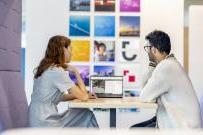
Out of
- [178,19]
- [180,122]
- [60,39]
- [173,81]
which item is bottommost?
[180,122]

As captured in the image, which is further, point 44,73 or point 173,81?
point 44,73

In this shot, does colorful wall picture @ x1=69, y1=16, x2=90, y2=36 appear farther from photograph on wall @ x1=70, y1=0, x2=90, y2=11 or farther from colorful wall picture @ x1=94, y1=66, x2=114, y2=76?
colorful wall picture @ x1=94, y1=66, x2=114, y2=76

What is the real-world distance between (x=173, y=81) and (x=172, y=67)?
0.34 ft

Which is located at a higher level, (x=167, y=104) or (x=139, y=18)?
(x=139, y=18)

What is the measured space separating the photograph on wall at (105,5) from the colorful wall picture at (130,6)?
0.12 m

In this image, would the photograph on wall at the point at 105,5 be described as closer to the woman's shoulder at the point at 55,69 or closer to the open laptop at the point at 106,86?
the open laptop at the point at 106,86

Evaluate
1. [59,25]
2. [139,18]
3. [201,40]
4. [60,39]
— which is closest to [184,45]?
[201,40]

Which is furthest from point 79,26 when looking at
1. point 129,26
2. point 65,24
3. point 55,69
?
point 55,69

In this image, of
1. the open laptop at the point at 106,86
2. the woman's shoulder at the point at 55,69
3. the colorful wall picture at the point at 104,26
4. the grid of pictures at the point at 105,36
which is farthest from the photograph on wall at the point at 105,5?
the woman's shoulder at the point at 55,69

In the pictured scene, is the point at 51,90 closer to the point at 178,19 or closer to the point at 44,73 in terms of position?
the point at 44,73

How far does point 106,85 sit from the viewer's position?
385 centimetres

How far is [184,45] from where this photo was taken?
6.10 meters

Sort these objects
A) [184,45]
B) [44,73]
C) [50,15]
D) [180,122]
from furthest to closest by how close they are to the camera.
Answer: [184,45] < [50,15] < [44,73] < [180,122]

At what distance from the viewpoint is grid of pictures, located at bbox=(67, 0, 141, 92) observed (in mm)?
5602
